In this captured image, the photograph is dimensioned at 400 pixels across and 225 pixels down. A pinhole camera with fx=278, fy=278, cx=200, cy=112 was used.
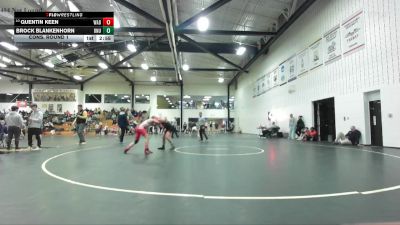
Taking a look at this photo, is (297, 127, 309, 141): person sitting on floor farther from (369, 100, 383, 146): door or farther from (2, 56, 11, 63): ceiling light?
(2, 56, 11, 63): ceiling light

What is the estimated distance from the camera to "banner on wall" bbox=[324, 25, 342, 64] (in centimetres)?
1361

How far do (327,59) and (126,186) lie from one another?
13.4 m

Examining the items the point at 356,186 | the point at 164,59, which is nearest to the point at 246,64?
the point at 164,59

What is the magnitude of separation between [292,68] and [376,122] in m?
8.01

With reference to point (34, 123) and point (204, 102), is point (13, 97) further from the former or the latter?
point (34, 123)

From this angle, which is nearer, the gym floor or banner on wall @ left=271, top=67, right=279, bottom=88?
the gym floor

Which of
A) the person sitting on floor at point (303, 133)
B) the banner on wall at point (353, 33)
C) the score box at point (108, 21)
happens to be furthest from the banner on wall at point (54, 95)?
the banner on wall at point (353, 33)

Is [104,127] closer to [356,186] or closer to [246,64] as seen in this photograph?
[246,64]

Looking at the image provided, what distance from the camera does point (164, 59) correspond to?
29.1 meters

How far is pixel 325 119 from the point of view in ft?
52.7

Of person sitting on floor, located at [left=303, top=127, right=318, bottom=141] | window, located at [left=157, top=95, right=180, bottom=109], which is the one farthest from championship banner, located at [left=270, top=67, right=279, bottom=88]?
window, located at [left=157, top=95, right=180, bottom=109]

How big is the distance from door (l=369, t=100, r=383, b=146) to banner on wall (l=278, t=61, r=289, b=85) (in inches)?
333
